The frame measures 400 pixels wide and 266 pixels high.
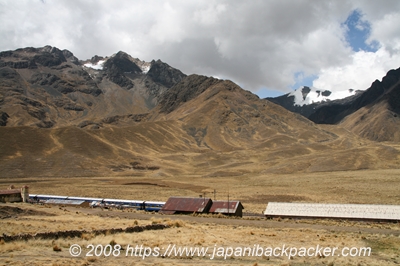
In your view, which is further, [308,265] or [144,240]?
[144,240]

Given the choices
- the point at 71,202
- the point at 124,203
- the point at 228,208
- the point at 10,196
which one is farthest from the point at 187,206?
the point at 10,196

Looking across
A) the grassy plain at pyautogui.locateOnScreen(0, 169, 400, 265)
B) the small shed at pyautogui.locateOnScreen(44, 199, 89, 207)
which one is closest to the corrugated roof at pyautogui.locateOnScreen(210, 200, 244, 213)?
the grassy plain at pyautogui.locateOnScreen(0, 169, 400, 265)

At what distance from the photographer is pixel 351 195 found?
66.3 meters

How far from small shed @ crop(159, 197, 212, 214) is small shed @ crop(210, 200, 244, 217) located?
88 cm

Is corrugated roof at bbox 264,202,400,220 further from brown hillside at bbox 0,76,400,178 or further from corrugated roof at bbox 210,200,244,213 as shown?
brown hillside at bbox 0,76,400,178

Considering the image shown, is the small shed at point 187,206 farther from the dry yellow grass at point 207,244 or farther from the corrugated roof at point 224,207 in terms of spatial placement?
the dry yellow grass at point 207,244

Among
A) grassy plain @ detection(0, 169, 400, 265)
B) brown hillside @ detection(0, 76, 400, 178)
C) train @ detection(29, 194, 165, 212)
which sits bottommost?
train @ detection(29, 194, 165, 212)

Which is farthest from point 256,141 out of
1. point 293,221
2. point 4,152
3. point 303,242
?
point 303,242

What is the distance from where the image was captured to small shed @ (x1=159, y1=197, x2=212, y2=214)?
44.7 m

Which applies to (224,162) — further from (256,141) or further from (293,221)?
(293,221)

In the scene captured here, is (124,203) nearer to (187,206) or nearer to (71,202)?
(71,202)

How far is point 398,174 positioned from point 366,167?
1876cm

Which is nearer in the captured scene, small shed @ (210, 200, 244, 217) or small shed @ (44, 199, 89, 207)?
small shed @ (210, 200, 244, 217)

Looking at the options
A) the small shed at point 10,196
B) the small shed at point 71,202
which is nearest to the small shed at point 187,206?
the small shed at point 71,202
